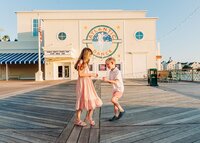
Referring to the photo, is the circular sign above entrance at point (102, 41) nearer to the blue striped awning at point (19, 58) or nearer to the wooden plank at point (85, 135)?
the blue striped awning at point (19, 58)

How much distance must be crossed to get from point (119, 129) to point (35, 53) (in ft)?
92.6

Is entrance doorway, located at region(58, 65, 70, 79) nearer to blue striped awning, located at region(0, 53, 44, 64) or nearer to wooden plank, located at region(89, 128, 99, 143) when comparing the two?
blue striped awning, located at region(0, 53, 44, 64)

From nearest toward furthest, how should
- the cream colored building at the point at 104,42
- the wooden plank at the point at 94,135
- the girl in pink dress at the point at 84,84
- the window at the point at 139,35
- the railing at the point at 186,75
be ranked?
the wooden plank at the point at 94,135
the girl in pink dress at the point at 84,84
the railing at the point at 186,75
the cream colored building at the point at 104,42
the window at the point at 139,35

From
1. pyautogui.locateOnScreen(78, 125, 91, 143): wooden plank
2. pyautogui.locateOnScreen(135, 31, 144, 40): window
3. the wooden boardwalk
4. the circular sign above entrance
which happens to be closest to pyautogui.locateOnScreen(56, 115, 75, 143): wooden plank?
the wooden boardwalk

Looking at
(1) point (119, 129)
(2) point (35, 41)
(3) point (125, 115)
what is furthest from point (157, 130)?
(2) point (35, 41)

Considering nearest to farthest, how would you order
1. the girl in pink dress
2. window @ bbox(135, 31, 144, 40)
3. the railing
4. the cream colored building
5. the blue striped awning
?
the girl in pink dress
the railing
the blue striped awning
the cream colored building
window @ bbox(135, 31, 144, 40)

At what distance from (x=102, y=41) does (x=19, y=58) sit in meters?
11.6

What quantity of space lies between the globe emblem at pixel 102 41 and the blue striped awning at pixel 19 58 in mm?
7614

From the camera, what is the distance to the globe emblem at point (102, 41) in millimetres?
29344

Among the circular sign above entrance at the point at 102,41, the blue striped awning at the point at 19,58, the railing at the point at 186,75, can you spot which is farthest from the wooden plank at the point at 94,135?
the circular sign above entrance at the point at 102,41

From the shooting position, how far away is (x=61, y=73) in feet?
96.5

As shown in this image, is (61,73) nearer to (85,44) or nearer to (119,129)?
(85,44)

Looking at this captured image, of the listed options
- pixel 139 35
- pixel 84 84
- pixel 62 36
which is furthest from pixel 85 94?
pixel 139 35

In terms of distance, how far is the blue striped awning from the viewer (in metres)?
27.2
